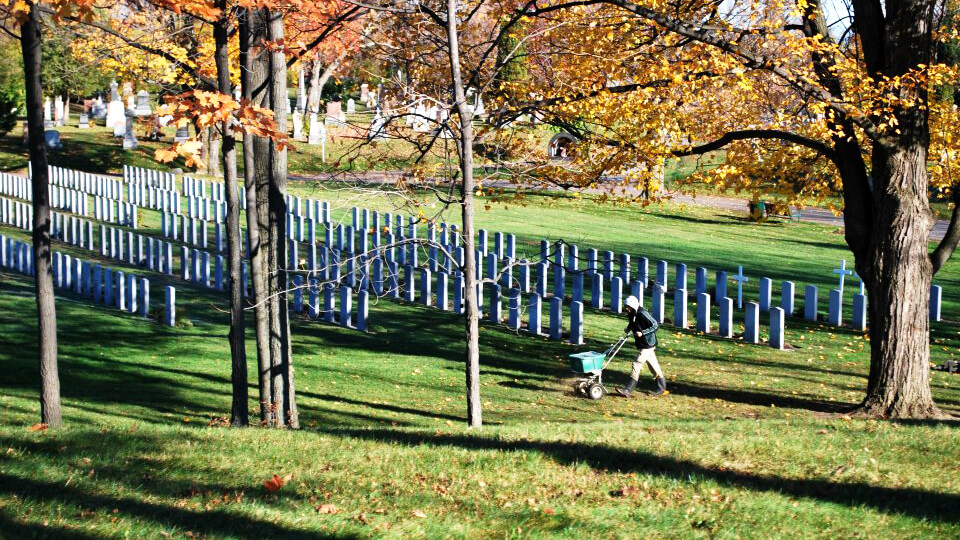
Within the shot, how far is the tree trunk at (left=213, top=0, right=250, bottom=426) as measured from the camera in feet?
34.6

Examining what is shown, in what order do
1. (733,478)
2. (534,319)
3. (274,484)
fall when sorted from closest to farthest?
1. (274,484)
2. (733,478)
3. (534,319)

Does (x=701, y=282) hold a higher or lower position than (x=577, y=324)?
higher

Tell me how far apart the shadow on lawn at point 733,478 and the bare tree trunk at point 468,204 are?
186 centimetres

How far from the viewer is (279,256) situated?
36.8 feet

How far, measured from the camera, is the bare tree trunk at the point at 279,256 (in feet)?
36.0

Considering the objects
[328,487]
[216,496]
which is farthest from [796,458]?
[216,496]

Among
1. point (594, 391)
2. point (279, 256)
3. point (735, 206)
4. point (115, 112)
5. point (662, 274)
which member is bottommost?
point (594, 391)

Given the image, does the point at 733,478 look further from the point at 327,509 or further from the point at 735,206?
the point at 735,206

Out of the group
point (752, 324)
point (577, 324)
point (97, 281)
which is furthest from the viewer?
point (97, 281)

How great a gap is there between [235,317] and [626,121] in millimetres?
5616

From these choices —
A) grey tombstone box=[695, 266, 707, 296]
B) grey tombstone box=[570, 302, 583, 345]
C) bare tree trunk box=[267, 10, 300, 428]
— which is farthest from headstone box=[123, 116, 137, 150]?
bare tree trunk box=[267, 10, 300, 428]

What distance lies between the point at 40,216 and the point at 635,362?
7.45 metres

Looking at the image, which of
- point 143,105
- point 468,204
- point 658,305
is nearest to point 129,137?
point 143,105

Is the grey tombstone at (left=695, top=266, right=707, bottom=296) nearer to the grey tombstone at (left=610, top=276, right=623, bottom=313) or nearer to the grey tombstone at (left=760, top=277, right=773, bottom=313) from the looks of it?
the grey tombstone at (left=760, top=277, right=773, bottom=313)
